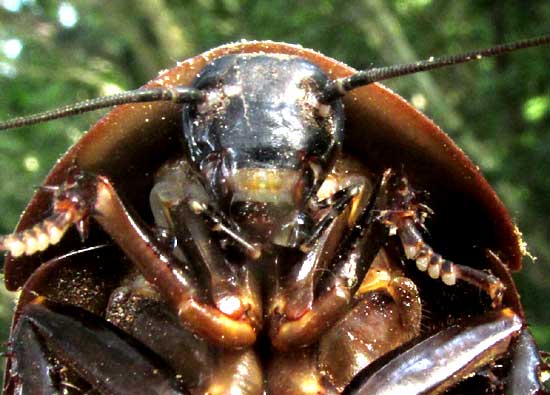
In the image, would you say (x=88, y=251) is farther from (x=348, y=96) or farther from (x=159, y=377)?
(x=348, y=96)

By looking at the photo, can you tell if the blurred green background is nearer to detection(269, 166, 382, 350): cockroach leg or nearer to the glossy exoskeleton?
the glossy exoskeleton

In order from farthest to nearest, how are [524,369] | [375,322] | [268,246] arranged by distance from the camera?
[375,322]
[524,369]
[268,246]

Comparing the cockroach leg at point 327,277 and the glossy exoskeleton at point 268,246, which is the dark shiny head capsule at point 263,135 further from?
the cockroach leg at point 327,277

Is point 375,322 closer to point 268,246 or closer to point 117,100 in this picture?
point 268,246

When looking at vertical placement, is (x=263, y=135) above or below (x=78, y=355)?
above

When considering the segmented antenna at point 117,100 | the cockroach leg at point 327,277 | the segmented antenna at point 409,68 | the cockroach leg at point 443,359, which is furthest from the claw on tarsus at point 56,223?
the cockroach leg at point 443,359

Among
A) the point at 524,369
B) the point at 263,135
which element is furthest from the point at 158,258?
the point at 524,369
